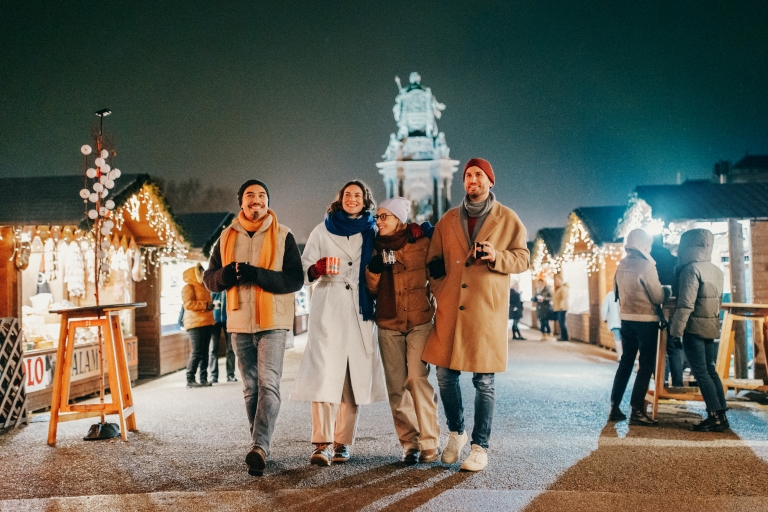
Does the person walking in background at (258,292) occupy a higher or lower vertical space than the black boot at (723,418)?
higher

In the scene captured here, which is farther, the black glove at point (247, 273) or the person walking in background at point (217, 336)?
the person walking in background at point (217, 336)

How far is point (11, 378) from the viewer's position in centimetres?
773

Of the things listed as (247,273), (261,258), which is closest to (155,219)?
(261,258)

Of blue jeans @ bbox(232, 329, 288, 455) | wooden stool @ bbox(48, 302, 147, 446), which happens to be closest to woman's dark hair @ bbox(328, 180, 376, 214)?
blue jeans @ bbox(232, 329, 288, 455)

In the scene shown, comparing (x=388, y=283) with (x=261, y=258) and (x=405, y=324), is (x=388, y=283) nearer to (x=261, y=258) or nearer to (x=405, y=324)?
(x=405, y=324)

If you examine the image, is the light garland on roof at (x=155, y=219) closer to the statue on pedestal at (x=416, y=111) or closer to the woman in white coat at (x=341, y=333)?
the woman in white coat at (x=341, y=333)

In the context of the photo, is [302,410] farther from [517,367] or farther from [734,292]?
[734,292]

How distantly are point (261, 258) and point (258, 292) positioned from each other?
30 cm

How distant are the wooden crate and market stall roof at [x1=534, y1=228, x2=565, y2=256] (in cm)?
1860

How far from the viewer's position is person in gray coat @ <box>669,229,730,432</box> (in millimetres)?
6758

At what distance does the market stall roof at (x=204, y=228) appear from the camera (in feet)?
57.7

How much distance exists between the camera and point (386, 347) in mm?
5609

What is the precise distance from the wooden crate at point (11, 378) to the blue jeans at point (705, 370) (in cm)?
715

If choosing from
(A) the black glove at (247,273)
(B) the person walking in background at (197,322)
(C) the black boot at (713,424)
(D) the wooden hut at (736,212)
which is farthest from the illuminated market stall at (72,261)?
(D) the wooden hut at (736,212)
